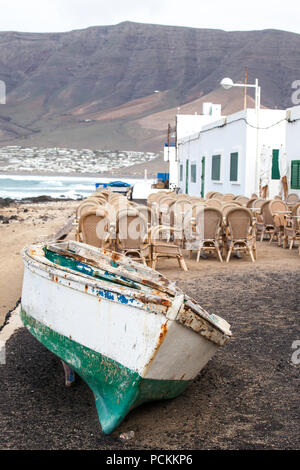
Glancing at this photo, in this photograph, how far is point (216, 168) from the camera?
62.2 ft

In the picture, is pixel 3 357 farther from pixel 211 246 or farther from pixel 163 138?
pixel 163 138

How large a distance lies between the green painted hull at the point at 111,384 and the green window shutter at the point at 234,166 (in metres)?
13.4

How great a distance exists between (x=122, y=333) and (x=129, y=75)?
7469 inches

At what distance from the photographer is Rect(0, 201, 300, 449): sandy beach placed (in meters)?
3.21

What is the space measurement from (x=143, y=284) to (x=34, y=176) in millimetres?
82306

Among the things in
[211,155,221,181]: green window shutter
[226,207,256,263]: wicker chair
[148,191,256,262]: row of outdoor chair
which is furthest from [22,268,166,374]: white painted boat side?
[211,155,221,181]: green window shutter

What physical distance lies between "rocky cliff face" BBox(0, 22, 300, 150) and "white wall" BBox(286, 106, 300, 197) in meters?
117

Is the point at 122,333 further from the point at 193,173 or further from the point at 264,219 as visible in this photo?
the point at 193,173

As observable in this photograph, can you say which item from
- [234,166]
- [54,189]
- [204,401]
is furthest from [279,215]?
[54,189]

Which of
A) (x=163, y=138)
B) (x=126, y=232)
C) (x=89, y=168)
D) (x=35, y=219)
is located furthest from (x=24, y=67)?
(x=126, y=232)

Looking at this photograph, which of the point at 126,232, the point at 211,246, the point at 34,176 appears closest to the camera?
the point at 126,232

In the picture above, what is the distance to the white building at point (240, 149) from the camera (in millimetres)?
15430

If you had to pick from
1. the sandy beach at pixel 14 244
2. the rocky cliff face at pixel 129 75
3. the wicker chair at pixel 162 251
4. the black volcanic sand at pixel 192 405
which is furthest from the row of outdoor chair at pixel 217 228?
the rocky cliff face at pixel 129 75
